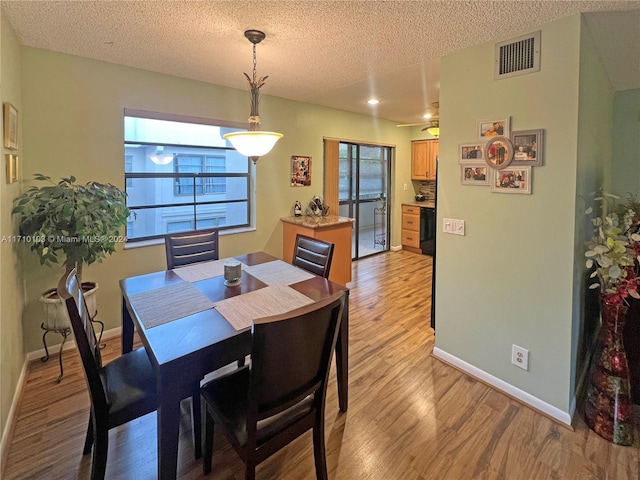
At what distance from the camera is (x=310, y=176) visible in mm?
4695

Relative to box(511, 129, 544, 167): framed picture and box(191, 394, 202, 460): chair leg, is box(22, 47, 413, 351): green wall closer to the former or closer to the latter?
box(191, 394, 202, 460): chair leg

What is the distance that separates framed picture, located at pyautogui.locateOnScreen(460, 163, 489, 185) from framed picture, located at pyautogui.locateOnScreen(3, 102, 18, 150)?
287 centimetres

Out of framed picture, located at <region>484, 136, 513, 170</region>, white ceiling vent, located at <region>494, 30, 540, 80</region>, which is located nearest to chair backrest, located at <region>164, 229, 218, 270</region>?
framed picture, located at <region>484, 136, 513, 170</region>

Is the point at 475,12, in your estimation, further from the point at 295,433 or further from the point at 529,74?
the point at 295,433

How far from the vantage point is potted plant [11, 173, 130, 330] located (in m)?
2.32

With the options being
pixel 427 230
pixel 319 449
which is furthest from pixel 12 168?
pixel 427 230

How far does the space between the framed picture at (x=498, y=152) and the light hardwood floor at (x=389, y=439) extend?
5.05 ft

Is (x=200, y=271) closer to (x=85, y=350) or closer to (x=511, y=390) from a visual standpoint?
(x=85, y=350)

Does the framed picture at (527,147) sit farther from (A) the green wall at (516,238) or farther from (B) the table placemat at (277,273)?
(B) the table placemat at (277,273)

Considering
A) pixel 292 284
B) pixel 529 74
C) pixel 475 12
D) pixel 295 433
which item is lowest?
pixel 295 433

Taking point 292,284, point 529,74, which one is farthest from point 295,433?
point 529,74

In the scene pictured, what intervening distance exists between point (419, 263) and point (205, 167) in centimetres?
365

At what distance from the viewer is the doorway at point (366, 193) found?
563 centimetres

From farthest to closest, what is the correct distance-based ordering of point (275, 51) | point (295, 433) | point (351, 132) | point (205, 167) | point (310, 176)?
point (351, 132) < point (310, 176) < point (205, 167) < point (275, 51) < point (295, 433)
